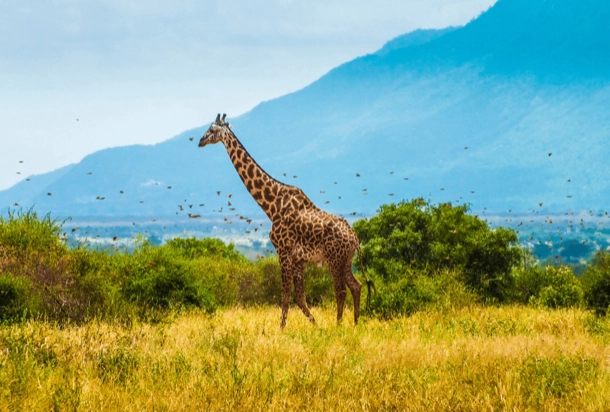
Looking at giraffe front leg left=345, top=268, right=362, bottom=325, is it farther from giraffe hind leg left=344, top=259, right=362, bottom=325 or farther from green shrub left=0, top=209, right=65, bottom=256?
green shrub left=0, top=209, right=65, bottom=256

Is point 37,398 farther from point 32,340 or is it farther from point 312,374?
point 312,374

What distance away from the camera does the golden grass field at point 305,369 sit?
862cm

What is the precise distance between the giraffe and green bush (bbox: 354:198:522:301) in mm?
6811

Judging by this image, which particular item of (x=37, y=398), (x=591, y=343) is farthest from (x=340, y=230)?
(x=37, y=398)

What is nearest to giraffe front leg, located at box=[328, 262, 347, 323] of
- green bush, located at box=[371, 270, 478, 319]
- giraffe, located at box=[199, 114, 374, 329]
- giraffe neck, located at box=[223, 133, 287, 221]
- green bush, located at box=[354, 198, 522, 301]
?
giraffe, located at box=[199, 114, 374, 329]

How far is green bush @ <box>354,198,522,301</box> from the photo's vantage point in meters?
21.4

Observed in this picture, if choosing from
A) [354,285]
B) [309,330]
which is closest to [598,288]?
[354,285]

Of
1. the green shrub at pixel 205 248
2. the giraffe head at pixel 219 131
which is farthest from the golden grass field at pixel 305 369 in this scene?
the green shrub at pixel 205 248

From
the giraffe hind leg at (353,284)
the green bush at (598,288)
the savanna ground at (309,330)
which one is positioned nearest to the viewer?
the savanna ground at (309,330)

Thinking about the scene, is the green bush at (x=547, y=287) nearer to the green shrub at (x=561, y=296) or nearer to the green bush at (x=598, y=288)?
the green shrub at (x=561, y=296)

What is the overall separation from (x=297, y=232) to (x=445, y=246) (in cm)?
811

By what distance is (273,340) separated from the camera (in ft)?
39.8

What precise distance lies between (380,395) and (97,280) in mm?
9667

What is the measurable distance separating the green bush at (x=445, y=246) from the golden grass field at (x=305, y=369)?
24.7 ft
